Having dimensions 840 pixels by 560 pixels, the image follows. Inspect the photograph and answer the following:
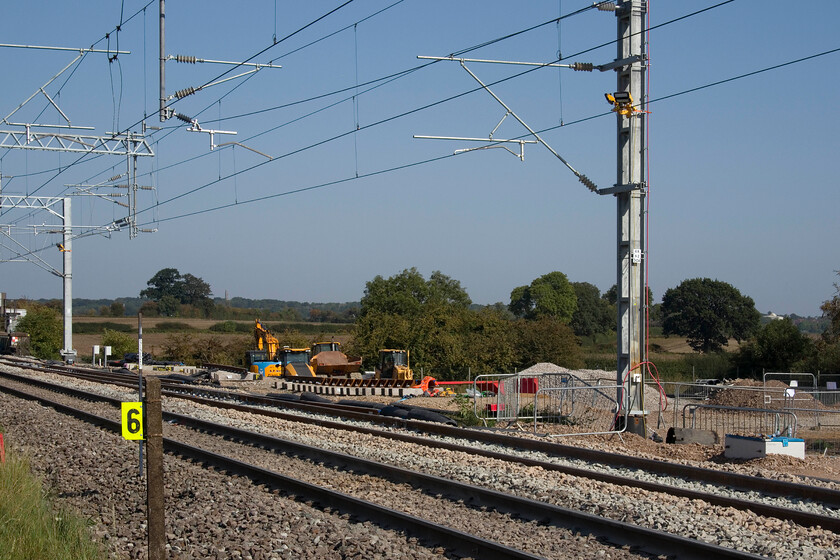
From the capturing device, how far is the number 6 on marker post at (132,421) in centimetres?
933

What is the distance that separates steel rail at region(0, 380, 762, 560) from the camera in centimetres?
874

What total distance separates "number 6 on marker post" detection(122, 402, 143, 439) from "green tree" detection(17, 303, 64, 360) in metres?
72.9

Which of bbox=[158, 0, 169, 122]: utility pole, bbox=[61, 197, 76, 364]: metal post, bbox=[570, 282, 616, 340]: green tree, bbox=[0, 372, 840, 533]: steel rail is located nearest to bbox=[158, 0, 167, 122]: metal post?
bbox=[158, 0, 169, 122]: utility pole

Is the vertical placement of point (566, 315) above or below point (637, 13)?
below

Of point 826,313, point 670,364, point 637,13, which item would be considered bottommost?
point 670,364

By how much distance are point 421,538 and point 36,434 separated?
43.8 ft

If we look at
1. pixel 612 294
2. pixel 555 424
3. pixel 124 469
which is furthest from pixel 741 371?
pixel 612 294

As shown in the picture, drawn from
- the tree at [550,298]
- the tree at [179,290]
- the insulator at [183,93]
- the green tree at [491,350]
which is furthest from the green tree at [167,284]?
the insulator at [183,93]

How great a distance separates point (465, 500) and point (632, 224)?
9.69 metres

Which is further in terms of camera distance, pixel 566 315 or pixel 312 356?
pixel 566 315

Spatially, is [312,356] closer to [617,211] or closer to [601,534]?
[617,211]

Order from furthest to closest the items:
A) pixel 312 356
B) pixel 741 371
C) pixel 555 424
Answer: pixel 741 371 → pixel 312 356 → pixel 555 424

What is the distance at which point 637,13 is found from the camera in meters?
19.2

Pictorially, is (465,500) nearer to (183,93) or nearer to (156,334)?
(183,93)
